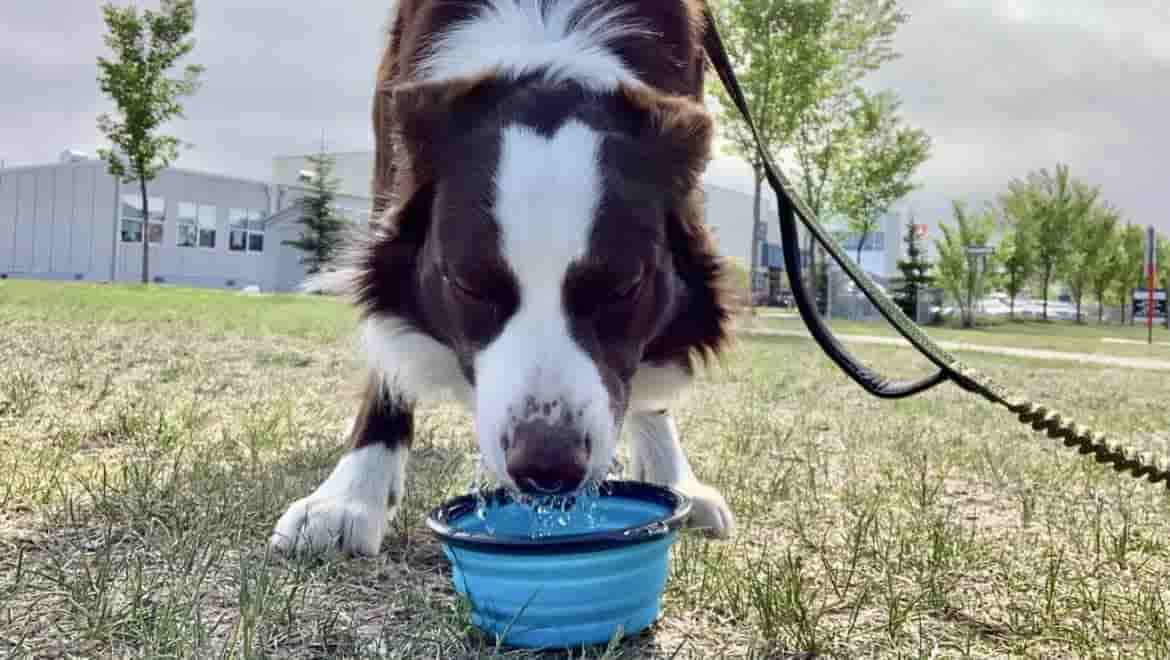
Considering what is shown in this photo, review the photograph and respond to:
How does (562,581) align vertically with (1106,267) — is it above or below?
below

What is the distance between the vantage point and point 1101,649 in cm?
193

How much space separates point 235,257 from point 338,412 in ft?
129

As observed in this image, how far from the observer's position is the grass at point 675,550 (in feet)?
6.21

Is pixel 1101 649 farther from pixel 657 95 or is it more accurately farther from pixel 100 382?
pixel 100 382

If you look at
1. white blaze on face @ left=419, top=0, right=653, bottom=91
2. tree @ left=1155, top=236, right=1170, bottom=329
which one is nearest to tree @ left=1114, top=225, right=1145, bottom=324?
tree @ left=1155, top=236, right=1170, bottom=329

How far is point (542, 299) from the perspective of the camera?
207 centimetres

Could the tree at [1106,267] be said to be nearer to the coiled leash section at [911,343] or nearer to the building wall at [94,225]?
the building wall at [94,225]

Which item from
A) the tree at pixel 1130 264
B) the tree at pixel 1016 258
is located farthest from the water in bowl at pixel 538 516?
the tree at pixel 1130 264

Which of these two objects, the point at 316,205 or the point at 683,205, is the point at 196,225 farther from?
the point at 683,205

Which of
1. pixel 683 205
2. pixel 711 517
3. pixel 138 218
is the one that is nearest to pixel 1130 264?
pixel 138 218

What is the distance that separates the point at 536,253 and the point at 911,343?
1221 millimetres

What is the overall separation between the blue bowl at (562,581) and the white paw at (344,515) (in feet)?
1.80

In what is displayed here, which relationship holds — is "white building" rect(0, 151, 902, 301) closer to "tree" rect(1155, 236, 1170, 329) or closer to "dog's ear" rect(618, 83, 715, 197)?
"tree" rect(1155, 236, 1170, 329)

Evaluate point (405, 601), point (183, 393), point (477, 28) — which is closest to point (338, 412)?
point (183, 393)
